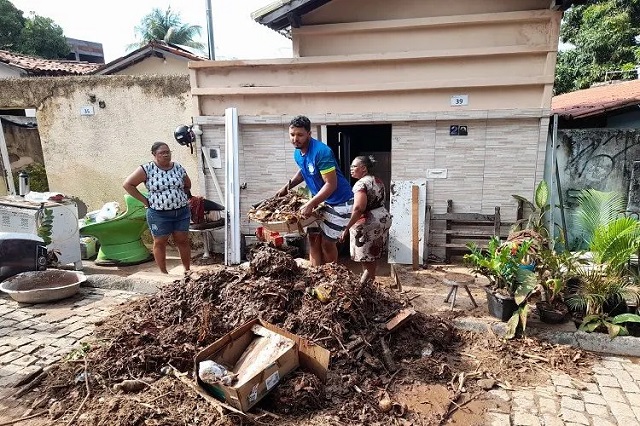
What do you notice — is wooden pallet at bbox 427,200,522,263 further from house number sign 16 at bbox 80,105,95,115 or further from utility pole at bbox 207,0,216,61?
utility pole at bbox 207,0,216,61

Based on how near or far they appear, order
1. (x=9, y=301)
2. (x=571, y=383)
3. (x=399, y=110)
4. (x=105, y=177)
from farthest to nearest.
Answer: (x=105, y=177), (x=399, y=110), (x=9, y=301), (x=571, y=383)

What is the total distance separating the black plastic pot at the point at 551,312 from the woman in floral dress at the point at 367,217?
5.85 ft

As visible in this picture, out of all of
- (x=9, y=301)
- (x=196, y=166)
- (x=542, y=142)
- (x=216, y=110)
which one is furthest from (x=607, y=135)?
(x=9, y=301)

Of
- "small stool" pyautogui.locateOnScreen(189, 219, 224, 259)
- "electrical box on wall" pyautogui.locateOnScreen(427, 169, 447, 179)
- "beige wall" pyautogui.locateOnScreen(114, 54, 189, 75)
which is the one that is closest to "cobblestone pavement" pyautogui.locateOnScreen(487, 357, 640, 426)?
"electrical box on wall" pyautogui.locateOnScreen(427, 169, 447, 179)

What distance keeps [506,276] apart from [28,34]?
25.5 meters

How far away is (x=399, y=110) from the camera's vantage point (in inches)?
250

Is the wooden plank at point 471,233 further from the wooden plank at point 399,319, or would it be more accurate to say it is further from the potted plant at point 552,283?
the wooden plank at point 399,319

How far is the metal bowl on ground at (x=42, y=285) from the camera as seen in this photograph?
471cm

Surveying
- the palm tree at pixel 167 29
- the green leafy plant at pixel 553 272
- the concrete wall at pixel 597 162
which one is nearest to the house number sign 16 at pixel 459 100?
the concrete wall at pixel 597 162

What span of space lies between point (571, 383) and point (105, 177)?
824 cm

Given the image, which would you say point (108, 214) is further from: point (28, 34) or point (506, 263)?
point (28, 34)

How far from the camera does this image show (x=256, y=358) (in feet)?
10.1

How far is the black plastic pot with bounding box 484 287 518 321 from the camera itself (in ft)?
13.8

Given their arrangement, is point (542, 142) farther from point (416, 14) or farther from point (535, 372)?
point (535, 372)
